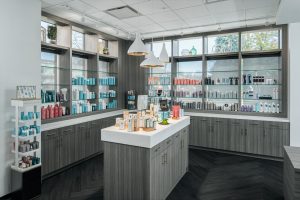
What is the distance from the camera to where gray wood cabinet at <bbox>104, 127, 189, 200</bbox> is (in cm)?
279

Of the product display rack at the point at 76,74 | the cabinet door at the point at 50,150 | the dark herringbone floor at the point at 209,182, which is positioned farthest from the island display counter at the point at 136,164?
the product display rack at the point at 76,74

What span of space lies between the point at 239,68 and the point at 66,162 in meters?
4.99

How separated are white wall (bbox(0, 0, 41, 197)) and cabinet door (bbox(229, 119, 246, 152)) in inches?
184

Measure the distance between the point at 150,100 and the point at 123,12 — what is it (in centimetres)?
328

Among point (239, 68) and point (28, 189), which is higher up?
point (239, 68)

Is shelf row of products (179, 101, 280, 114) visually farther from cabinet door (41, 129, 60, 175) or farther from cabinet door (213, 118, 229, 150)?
cabinet door (41, 129, 60, 175)

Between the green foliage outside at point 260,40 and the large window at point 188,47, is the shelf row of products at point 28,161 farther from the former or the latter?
the green foliage outside at point 260,40

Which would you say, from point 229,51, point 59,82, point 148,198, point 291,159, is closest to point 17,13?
point 59,82

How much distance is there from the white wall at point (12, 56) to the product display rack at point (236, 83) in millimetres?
4191

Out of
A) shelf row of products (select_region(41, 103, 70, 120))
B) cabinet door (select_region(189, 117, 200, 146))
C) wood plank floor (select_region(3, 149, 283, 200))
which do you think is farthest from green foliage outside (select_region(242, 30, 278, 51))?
shelf row of products (select_region(41, 103, 70, 120))

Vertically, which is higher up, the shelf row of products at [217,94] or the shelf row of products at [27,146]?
the shelf row of products at [217,94]

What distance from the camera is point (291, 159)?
264 centimetres

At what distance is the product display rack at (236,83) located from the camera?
5.49 m

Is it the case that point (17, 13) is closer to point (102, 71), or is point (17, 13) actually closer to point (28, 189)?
point (28, 189)
